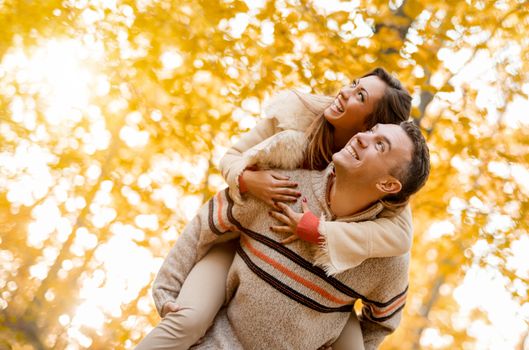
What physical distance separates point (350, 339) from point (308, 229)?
57cm

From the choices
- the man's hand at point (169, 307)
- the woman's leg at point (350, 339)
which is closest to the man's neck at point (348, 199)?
the woman's leg at point (350, 339)

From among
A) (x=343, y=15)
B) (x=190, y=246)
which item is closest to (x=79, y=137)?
(x=343, y=15)

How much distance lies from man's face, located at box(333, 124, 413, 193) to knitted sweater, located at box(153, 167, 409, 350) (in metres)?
0.11

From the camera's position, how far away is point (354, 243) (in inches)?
72.3

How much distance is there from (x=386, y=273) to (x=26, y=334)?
8.43 meters

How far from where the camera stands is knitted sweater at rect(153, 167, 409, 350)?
6.40 ft

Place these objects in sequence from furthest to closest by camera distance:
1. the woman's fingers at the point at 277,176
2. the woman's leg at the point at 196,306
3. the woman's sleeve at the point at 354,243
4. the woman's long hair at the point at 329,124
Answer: the woman's long hair at the point at 329,124 < the woman's fingers at the point at 277,176 < the woman's leg at the point at 196,306 < the woman's sleeve at the point at 354,243

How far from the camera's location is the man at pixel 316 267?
1912mm

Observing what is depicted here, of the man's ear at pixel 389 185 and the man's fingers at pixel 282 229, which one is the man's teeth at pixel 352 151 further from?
the man's fingers at pixel 282 229

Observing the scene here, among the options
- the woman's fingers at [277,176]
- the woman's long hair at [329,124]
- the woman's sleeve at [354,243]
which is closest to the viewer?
the woman's sleeve at [354,243]

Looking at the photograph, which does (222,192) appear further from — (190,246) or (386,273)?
(386,273)

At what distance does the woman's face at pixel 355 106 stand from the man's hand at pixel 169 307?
98 cm

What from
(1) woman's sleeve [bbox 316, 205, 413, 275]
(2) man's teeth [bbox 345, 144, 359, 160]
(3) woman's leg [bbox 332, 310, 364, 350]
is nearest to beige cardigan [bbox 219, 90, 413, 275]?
(1) woman's sleeve [bbox 316, 205, 413, 275]

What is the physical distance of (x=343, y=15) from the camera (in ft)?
10.8
